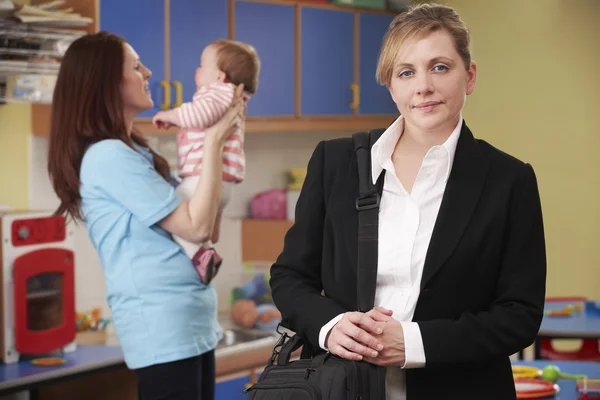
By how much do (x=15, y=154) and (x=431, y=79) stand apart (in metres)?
2.51

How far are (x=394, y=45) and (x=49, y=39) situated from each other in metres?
2.01

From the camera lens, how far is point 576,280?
5305 mm

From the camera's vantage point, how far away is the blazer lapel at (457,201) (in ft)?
4.70

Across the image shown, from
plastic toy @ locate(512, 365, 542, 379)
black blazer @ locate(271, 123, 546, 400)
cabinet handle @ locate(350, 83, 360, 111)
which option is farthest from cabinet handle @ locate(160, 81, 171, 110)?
black blazer @ locate(271, 123, 546, 400)

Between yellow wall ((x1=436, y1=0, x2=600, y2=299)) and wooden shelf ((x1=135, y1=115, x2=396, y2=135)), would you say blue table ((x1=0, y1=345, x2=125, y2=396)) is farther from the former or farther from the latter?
yellow wall ((x1=436, y1=0, x2=600, y2=299))

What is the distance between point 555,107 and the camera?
5.26 meters

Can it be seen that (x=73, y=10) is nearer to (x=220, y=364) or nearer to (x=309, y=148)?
(x=220, y=364)

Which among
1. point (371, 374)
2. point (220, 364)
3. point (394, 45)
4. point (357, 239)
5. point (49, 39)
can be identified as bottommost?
point (220, 364)

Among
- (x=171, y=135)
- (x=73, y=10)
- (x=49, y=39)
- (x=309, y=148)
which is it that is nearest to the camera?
(x=49, y=39)

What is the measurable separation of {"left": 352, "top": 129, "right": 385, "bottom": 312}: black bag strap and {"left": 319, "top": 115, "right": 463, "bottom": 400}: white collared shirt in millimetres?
12

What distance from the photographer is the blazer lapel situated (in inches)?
56.4

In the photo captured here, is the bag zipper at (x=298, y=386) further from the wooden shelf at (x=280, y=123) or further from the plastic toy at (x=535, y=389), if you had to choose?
the wooden shelf at (x=280, y=123)

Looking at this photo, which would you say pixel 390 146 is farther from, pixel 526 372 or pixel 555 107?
pixel 555 107

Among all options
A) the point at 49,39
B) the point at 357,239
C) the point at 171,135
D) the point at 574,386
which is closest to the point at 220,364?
the point at 171,135
